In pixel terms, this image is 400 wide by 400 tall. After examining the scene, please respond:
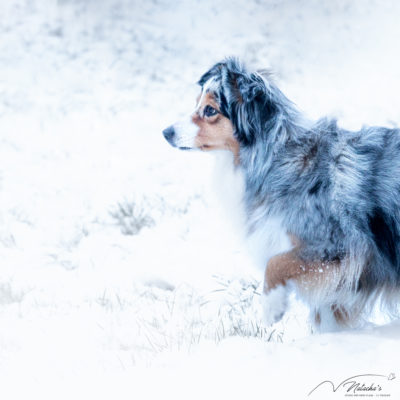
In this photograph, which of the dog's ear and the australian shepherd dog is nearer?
the australian shepherd dog

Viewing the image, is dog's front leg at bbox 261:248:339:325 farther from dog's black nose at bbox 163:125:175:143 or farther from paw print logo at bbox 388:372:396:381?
dog's black nose at bbox 163:125:175:143

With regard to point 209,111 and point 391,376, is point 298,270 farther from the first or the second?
point 209,111

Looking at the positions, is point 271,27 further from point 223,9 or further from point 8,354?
point 8,354

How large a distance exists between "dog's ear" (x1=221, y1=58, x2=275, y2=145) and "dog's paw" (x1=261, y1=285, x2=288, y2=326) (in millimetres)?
781

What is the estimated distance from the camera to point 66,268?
15.0 feet

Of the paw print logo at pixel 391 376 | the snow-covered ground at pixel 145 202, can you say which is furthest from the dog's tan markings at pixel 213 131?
the paw print logo at pixel 391 376

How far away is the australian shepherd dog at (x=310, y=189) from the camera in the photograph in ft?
9.01

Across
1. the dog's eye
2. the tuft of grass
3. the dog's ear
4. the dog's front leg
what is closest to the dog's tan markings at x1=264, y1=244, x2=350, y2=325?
the dog's front leg

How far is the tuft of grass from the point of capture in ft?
17.2

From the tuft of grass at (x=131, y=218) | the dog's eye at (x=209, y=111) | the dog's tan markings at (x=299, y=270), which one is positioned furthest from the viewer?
the tuft of grass at (x=131, y=218)

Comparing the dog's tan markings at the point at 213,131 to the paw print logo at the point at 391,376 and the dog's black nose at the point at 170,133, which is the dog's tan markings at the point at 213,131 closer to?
the dog's black nose at the point at 170,133

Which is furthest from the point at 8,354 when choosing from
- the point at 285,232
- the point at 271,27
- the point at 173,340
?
the point at 271,27

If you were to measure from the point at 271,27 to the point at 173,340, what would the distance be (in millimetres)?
6718

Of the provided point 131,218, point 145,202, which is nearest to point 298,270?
point 131,218
